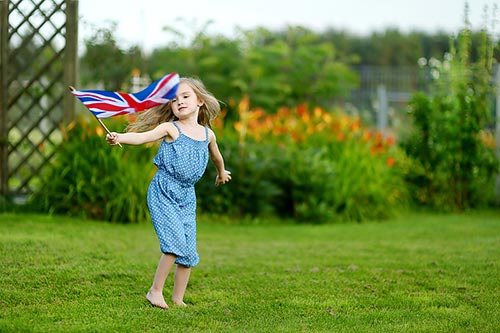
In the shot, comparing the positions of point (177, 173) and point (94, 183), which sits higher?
point (177, 173)

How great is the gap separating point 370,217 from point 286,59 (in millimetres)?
6334

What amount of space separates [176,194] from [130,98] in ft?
2.11

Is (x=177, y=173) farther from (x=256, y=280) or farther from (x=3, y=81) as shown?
(x=3, y=81)

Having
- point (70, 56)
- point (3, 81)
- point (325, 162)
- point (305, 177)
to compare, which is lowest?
point (305, 177)

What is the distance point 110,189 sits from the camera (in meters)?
8.25

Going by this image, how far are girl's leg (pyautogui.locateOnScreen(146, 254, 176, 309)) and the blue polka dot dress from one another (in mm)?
63

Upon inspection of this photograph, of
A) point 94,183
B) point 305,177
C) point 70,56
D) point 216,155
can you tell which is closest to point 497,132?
point 305,177

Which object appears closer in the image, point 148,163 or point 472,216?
point 148,163

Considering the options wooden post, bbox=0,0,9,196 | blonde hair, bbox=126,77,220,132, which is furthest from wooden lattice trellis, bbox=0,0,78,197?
blonde hair, bbox=126,77,220,132

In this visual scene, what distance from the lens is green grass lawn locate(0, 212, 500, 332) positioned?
4.44m

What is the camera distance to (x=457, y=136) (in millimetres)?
10188

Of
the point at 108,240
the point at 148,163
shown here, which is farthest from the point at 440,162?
the point at 108,240

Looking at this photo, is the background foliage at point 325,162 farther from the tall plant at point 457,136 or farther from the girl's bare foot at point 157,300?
the girl's bare foot at point 157,300

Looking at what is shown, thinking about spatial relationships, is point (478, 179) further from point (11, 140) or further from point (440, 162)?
point (11, 140)
